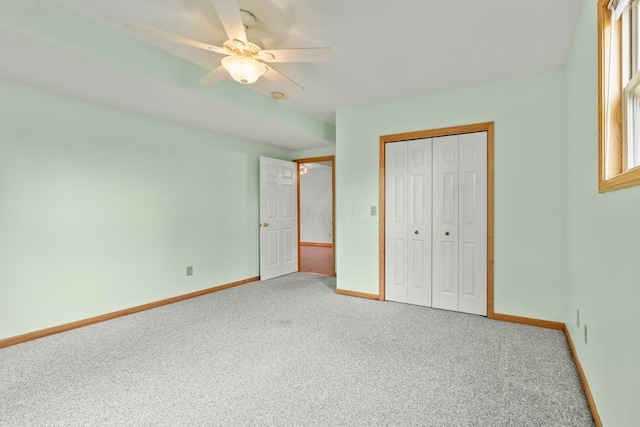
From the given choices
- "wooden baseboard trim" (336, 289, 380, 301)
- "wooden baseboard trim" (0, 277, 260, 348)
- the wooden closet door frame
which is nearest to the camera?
"wooden baseboard trim" (0, 277, 260, 348)

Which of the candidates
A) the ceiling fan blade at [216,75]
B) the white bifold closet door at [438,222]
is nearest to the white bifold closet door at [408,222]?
the white bifold closet door at [438,222]

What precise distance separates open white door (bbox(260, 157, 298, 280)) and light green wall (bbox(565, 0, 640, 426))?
387cm

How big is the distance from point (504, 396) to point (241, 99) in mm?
3420

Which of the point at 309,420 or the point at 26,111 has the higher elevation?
the point at 26,111

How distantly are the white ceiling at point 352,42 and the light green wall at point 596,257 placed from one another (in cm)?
37

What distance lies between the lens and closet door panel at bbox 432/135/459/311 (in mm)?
3475

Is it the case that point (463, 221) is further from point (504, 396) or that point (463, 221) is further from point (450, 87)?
point (504, 396)

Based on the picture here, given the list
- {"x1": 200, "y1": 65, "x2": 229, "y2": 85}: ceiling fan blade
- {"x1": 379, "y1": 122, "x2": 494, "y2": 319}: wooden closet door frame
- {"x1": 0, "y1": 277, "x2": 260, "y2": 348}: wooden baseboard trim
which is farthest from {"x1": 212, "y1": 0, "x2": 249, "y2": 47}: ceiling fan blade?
{"x1": 0, "y1": 277, "x2": 260, "y2": 348}: wooden baseboard trim

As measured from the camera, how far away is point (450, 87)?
341cm

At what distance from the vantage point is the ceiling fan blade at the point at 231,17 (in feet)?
5.26

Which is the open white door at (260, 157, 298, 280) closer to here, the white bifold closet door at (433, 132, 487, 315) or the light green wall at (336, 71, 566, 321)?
the light green wall at (336, 71, 566, 321)

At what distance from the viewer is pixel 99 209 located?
10.6 ft

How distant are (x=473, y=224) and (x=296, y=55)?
2.52m

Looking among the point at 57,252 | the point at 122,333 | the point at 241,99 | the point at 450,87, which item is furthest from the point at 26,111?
the point at 450,87
